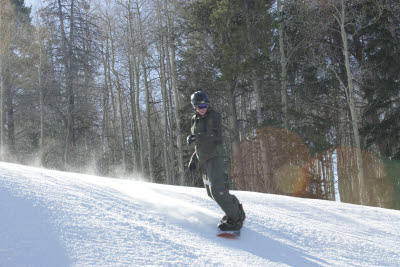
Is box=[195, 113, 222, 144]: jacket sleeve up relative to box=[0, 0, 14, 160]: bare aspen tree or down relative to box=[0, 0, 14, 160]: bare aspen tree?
down

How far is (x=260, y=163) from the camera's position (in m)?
14.4

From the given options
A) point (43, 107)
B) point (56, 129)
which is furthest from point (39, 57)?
point (56, 129)

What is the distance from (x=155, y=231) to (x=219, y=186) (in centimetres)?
87

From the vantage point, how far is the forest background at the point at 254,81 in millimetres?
13594

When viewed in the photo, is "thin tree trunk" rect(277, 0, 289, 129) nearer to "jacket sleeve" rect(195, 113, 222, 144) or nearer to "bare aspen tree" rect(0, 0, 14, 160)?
"jacket sleeve" rect(195, 113, 222, 144)

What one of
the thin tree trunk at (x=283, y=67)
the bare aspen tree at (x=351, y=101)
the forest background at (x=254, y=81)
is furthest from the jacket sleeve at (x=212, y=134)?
the bare aspen tree at (x=351, y=101)

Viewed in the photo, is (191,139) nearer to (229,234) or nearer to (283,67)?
(229,234)

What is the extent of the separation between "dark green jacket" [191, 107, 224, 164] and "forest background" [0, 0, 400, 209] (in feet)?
33.6

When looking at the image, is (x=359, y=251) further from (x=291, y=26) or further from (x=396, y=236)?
(x=291, y=26)

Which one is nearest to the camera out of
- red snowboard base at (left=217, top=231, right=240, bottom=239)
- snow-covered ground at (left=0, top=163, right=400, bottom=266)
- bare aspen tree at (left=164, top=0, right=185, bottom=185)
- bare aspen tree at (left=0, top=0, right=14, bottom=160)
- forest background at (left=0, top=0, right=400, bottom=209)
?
snow-covered ground at (left=0, top=163, right=400, bottom=266)

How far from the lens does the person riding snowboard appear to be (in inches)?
140

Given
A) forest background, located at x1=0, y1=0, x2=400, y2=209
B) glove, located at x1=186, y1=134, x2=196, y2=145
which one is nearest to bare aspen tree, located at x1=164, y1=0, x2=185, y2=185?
forest background, located at x1=0, y1=0, x2=400, y2=209

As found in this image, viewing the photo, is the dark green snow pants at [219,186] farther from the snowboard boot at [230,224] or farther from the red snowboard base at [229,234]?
the red snowboard base at [229,234]

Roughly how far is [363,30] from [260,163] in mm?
7683
